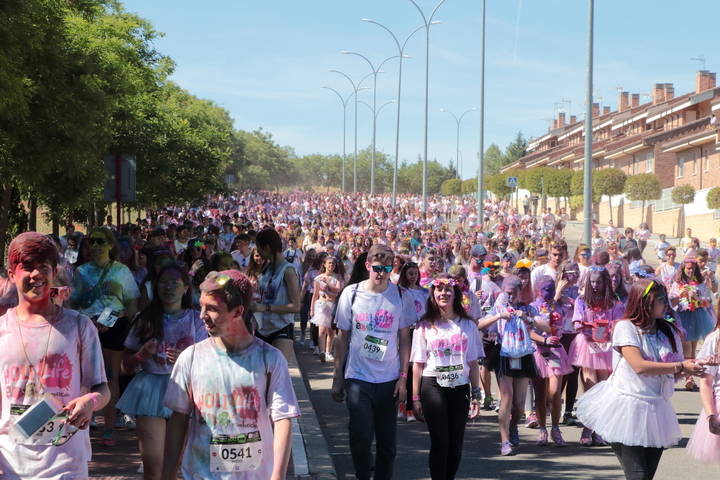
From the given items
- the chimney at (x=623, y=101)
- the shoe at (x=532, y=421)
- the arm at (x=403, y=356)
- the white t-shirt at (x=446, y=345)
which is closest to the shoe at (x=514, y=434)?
the shoe at (x=532, y=421)

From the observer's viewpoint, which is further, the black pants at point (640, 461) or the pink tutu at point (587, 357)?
the pink tutu at point (587, 357)

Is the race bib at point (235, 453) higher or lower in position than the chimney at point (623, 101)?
lower

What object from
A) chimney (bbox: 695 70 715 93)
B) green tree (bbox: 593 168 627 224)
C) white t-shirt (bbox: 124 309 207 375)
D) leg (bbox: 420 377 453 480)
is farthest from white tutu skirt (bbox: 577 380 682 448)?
chimney (bbox: 695 70 715 93)

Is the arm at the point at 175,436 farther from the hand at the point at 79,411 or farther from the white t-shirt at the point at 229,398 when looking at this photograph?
the hand at the point at 79,411

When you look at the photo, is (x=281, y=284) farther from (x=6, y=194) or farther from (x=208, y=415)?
(x=6, y=194)

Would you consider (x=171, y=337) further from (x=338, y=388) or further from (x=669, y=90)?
(x=669, y=90)

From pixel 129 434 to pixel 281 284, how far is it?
2.23 m

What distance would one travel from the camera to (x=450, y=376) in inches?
294

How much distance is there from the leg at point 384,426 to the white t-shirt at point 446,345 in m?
0.34

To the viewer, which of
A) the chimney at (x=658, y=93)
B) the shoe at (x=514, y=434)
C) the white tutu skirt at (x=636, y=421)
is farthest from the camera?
the chimney at (x=658, y=93)

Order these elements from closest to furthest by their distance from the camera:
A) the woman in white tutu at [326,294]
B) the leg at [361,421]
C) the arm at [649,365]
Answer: the arm at [649,365] → the leg at [361,421] → the woman in white tutu at [326,294]

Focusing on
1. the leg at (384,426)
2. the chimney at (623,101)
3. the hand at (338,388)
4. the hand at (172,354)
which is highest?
the chimney at (623,101)

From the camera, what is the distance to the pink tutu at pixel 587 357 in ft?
32.0

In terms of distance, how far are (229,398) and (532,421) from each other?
6858mm
